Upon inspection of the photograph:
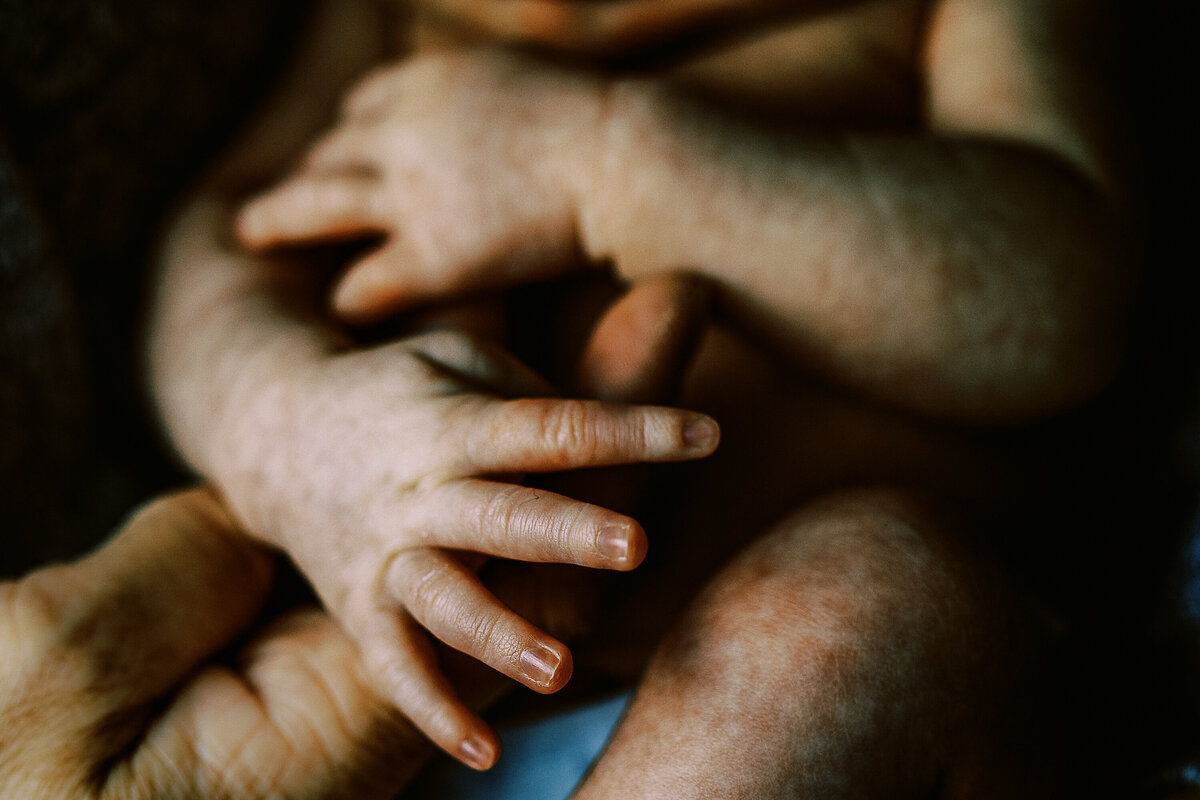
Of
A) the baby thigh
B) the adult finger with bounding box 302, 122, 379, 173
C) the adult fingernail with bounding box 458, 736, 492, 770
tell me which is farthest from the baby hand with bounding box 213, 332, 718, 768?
the adult finger with bounding box 302, 122, 379, 173

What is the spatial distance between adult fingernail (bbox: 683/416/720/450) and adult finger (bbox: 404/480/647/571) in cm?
6

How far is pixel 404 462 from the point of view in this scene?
53cm

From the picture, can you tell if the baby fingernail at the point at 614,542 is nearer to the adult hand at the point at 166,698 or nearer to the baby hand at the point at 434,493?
the baby hand at the point at 434,493

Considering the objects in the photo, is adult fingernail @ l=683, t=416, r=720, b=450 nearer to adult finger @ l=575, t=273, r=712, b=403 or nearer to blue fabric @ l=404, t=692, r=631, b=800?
adult finger @ l=575, t=273, r=712, b=403

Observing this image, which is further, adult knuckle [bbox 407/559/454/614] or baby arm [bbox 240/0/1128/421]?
baby arm [bbox 240/0/1128/421]

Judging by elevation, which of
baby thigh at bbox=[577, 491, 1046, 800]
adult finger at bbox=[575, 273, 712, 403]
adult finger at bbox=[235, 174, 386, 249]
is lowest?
baby thigh at bbox=[577, 491, 1046, 800]

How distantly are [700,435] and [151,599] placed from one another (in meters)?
0.40

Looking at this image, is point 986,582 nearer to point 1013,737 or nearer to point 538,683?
point 1013,737

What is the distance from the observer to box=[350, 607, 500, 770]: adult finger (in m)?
0.47

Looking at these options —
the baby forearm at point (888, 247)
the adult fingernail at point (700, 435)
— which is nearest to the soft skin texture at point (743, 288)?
the baby forearm at point (888, 247)

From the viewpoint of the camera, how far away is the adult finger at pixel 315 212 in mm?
703

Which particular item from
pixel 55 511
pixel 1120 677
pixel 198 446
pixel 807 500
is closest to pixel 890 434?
pixel 807 500

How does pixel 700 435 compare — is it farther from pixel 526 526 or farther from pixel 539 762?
pixel 539 762

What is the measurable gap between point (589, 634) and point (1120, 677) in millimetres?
357
